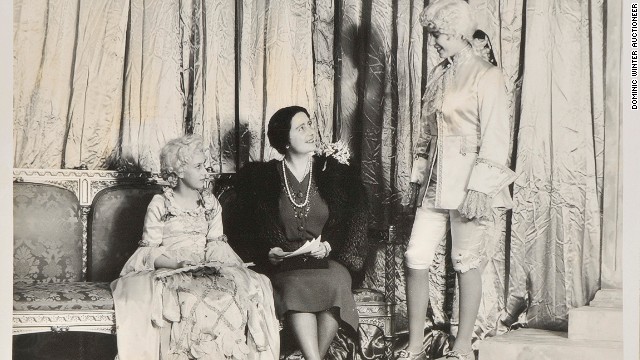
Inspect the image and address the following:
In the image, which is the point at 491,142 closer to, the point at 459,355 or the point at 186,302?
the point at 459,355

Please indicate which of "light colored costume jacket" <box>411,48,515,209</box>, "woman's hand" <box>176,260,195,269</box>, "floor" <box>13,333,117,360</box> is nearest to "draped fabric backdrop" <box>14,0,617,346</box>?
"light colored costume jacket" <box>411,48,515,209</box>

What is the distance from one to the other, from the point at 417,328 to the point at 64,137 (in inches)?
49.8

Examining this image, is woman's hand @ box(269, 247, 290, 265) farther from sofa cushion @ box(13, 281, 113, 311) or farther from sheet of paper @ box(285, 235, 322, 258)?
sofa cushion @ box(13, 281, 113, 311)

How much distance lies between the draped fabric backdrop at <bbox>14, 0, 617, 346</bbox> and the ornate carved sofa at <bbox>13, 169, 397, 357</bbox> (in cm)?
6

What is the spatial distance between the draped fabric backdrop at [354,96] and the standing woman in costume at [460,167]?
0.17m

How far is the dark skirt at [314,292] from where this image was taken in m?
2.95

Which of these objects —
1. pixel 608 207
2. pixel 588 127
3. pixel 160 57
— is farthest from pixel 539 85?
pixel 160 57

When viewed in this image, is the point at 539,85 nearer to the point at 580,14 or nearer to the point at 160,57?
the point at 580,14

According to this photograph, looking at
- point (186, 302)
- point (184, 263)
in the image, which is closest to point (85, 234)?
point (184, 263)

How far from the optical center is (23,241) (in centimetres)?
291

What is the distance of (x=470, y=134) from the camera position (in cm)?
294

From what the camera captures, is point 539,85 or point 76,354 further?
point 539,85

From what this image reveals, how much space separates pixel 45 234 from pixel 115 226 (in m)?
0.22

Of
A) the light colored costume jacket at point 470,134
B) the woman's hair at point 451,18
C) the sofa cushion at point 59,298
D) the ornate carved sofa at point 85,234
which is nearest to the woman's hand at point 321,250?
the ornate carved sofa at point 85,234
